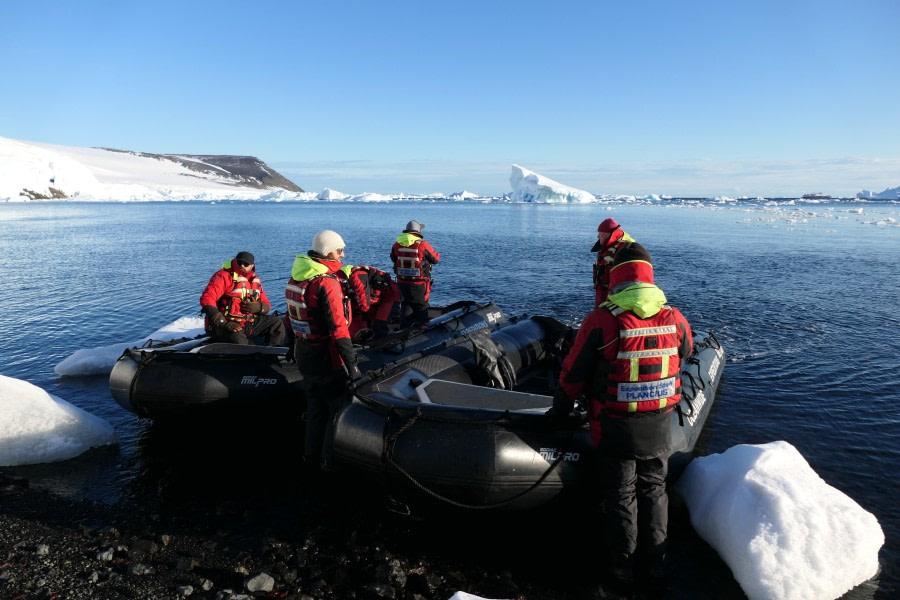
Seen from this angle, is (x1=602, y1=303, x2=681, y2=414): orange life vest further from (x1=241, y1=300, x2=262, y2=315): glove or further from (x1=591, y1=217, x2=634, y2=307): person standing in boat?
(x1=241, y1=300, x2=262, y2=315): glove

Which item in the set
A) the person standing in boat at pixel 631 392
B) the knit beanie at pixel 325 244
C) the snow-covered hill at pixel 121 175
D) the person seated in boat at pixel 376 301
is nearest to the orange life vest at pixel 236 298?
the person seated in boat at pixel 376 301

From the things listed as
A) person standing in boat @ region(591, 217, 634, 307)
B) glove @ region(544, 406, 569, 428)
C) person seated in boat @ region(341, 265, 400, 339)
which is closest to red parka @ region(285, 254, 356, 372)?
glove @ region(544, 406, 569, 428)

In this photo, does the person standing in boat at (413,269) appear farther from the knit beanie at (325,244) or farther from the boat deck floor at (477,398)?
the knit beanie at (325,244)

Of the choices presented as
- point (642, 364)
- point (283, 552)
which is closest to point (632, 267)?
point (642, 364)

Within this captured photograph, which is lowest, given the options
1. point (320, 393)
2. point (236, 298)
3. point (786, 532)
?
point (786, 532)

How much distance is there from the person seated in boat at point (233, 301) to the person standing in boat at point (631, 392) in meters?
4.08

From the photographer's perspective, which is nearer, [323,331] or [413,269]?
[323,331]

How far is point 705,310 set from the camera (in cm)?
1130

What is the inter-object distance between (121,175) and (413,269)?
12392 centimetres

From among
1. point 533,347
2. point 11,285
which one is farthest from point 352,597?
point 11,285

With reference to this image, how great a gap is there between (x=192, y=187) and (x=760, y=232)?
4453 inches

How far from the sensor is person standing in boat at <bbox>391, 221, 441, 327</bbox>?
747cm

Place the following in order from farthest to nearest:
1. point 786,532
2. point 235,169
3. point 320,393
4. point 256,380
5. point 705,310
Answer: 1. point 235,169
2. point 705,310
3. point 256,380
4. point 320,393
5. point 786,532

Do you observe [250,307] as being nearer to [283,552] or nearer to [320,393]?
[320,393]
